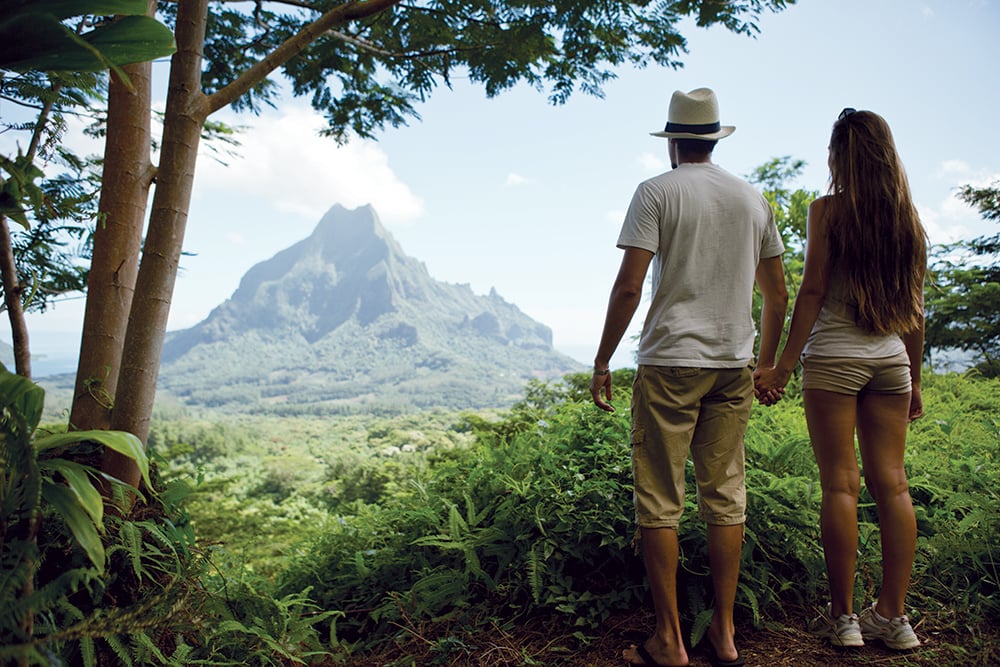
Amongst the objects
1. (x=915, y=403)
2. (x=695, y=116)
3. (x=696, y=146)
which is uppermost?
(x=695, y=116)

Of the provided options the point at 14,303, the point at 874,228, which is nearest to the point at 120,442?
the point at 874,228

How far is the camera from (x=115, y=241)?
8.50 feet

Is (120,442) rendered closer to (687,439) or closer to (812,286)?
(687,439)

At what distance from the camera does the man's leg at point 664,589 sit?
2.17 meters

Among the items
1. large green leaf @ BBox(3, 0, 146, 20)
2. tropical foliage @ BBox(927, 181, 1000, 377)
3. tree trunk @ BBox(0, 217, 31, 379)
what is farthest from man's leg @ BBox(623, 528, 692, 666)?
tropical foliage @ BBox(927, 181, 1000, 377)

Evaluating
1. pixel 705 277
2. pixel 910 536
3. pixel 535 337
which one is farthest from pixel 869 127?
pixel 535 337

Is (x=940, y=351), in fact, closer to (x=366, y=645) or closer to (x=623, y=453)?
(x=623, y=453)

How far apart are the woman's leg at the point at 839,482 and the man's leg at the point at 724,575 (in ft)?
1.11

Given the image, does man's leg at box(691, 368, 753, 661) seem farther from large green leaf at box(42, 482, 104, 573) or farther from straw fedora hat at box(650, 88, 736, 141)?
large green leaf at box(42, 482, 104, 573)

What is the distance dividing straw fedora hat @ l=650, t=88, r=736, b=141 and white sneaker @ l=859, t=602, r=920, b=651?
1.90m

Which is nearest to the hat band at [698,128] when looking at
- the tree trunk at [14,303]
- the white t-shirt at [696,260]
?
the white t-shirt at [696,260]

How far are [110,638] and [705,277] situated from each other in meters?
2.25

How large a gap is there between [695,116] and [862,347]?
1050mm

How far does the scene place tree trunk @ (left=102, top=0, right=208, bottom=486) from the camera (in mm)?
2408
